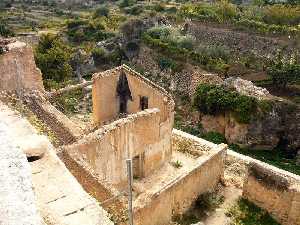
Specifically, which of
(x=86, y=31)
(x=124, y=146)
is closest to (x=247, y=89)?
(x=124, y=146)

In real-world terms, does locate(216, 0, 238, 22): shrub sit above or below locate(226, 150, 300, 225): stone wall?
above

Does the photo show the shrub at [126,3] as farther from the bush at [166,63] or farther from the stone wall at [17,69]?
the stone wall at [17,69]

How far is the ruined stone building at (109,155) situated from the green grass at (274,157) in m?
7.45

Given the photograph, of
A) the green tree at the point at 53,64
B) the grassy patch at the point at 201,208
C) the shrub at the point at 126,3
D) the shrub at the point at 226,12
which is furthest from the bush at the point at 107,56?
the shrub at the point at 126,3

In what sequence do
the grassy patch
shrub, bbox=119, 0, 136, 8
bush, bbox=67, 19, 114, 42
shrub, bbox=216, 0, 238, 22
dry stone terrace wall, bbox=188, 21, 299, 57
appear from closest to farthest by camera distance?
1. the grassy patch
2. dry stone terrace wall, bbox=188, 21, 299, 57
3. bush, bbox=67, 19, 114, 42
4. shrub, bbox=216, 0, 238, 22
5. shrub, bbox=119, 0, 136, 8

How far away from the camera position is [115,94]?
18.4 meters

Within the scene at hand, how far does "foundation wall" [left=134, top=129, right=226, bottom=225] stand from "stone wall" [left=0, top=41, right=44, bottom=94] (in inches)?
264

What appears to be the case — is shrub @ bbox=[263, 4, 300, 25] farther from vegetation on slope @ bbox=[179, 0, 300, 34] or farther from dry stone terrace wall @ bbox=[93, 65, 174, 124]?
dry stone terrace wall @ bbox=[93, 65, 174, 124]

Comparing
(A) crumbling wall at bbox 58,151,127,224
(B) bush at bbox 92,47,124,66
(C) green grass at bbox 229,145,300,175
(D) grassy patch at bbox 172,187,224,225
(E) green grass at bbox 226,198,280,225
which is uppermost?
(A) crumbling wall at bbox 58,151,127,224

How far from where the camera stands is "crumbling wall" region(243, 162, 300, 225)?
14844mm

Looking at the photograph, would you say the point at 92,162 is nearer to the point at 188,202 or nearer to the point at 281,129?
the point at 188,202

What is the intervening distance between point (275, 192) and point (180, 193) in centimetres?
355

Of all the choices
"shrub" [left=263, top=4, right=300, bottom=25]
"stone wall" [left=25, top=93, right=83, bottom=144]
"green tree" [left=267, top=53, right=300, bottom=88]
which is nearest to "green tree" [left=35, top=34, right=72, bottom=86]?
"stone wall" [left=25, top=93, right=83, bottom=144]

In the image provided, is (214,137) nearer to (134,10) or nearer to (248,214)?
(248,214)
